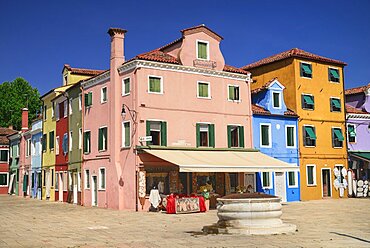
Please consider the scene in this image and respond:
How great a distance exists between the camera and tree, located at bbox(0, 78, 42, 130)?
186ft

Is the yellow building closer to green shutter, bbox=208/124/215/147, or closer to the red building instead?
green shutter, bbox=208/124/215/147

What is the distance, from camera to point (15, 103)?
2235 inches

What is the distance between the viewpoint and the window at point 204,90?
2898 cm

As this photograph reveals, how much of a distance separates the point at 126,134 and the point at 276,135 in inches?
438

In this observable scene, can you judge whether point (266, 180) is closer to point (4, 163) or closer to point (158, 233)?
point (158, 233)

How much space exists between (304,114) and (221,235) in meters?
22.4

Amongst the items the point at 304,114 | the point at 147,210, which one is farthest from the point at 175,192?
the point at 304,114

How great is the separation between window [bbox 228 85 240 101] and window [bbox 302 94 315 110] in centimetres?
653

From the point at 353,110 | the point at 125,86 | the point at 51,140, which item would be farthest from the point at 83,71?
the point at 353,110

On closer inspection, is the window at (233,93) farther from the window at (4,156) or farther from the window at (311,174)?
the window at (4,156)

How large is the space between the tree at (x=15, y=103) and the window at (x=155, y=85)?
107 feet

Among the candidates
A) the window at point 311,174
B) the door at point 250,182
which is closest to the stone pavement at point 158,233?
the door at point 250,182

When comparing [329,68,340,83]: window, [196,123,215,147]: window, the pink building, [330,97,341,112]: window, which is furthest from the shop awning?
[329,68,340,83]: window

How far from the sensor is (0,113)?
5700 cm
